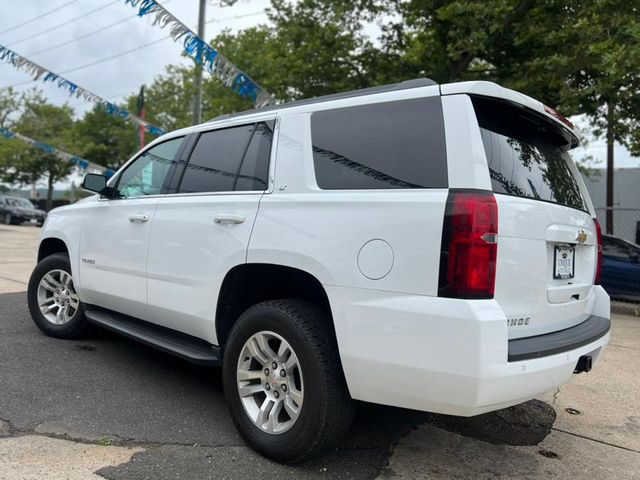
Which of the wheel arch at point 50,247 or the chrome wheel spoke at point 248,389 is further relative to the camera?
the wheel arch at point 50,247

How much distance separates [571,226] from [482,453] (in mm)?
1407

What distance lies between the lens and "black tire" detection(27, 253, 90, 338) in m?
4.67

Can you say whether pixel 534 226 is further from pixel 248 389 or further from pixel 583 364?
pixel 248 389

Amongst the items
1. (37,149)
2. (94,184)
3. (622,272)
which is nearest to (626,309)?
(622,272)

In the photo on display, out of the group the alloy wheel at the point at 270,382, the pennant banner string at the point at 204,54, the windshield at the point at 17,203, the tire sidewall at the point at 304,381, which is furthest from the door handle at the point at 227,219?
the windshield at the point at 17,203

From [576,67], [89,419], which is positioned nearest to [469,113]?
[89,419]

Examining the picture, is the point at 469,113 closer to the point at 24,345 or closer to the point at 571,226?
the point at 571,226

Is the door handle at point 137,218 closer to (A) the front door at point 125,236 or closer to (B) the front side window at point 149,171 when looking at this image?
(A) the front door at point 125,236

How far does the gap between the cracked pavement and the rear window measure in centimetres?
149

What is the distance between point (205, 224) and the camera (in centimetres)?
323

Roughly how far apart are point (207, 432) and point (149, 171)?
2067mm

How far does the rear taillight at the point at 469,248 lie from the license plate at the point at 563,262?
1.86 ft

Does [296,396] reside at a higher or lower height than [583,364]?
lower

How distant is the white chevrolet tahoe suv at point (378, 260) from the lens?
7.44ft
